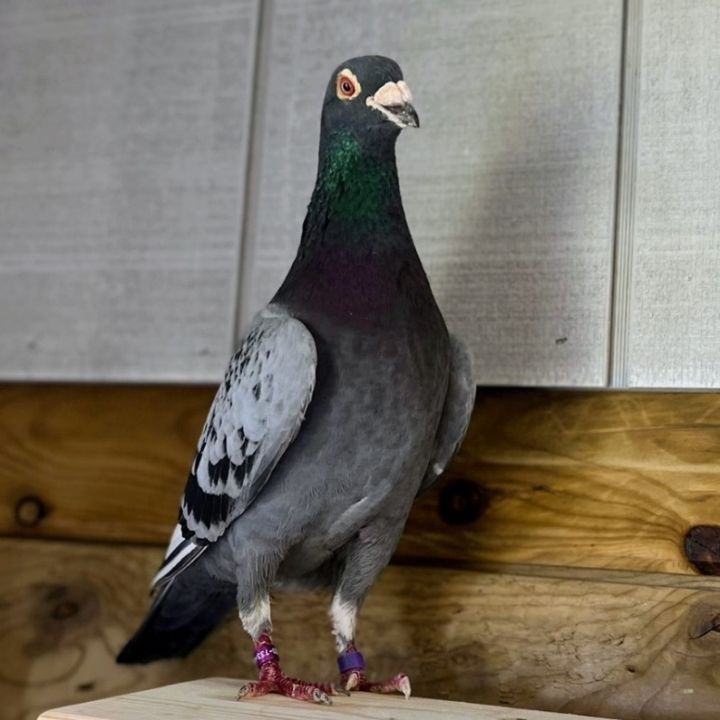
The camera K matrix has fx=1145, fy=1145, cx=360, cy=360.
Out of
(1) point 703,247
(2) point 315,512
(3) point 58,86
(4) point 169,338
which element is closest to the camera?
(2) point 315,512

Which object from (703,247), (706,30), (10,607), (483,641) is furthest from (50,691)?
(706,30)

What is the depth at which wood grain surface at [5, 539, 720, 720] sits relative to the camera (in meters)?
1.54

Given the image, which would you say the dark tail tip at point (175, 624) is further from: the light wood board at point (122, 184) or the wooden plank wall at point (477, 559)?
the light wood board at point (122, 184)

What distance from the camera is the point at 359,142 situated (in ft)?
4.79

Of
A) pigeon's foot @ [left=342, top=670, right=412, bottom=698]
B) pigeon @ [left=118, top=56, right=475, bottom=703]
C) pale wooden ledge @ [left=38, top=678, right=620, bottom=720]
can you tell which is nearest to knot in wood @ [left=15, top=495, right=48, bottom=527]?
pigeon @ [left=118, top=56, right=475, bottom=703]

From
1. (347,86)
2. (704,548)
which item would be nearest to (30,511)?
(347,86)

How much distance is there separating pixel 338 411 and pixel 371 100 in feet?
1.31

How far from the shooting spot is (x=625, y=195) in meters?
1.64

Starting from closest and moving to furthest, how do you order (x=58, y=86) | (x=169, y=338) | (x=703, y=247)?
(x=703, y=247), (x=169, y=338), (x=58, y=86)

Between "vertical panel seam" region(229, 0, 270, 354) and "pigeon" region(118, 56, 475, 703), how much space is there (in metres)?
0.37

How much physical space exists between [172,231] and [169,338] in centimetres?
18

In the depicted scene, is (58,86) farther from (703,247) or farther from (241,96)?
(703,247)

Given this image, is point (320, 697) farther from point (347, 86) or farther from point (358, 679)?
point (347, 86)

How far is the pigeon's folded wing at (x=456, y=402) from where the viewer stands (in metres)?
1.51
